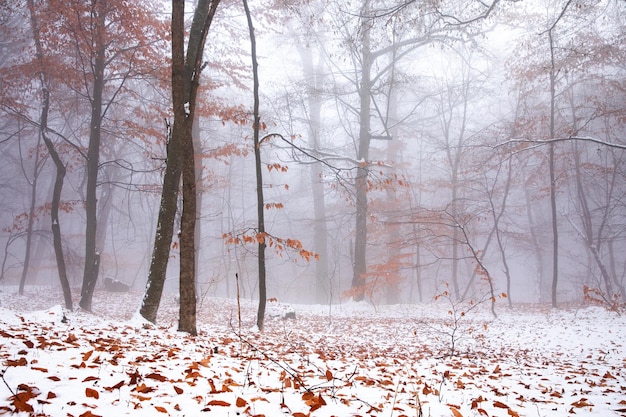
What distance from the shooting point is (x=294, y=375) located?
3.02m

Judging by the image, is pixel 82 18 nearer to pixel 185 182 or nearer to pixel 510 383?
pixel 185 182

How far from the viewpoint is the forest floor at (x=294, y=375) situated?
239 centimetres

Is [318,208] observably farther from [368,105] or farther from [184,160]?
[184,160]

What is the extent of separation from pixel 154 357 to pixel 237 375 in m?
0.91

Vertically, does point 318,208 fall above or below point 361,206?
above

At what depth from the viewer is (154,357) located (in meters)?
3.63

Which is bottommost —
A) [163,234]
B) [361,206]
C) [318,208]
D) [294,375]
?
[294,375]

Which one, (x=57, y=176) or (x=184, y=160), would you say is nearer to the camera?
(x=184, y=160)

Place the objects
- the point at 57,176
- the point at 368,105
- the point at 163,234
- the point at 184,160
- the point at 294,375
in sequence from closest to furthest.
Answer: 1. the point at 294,375
2. the point at 184,160
3. the point at 163,234
4. the point at 57,176
5. the point at 368,105

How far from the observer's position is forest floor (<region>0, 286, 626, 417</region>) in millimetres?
2391

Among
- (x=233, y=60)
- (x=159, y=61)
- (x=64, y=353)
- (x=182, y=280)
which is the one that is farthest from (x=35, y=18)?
(x=64, y=353)

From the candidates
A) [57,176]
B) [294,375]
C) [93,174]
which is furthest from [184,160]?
[57,176]

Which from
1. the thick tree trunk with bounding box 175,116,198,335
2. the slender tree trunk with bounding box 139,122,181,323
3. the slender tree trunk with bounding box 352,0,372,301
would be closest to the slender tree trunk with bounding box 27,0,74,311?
the slender tree trunk with bounding box 139,122,181,323

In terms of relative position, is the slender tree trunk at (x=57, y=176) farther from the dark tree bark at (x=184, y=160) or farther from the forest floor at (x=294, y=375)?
the dark tree bark at (x=184, y=160)
